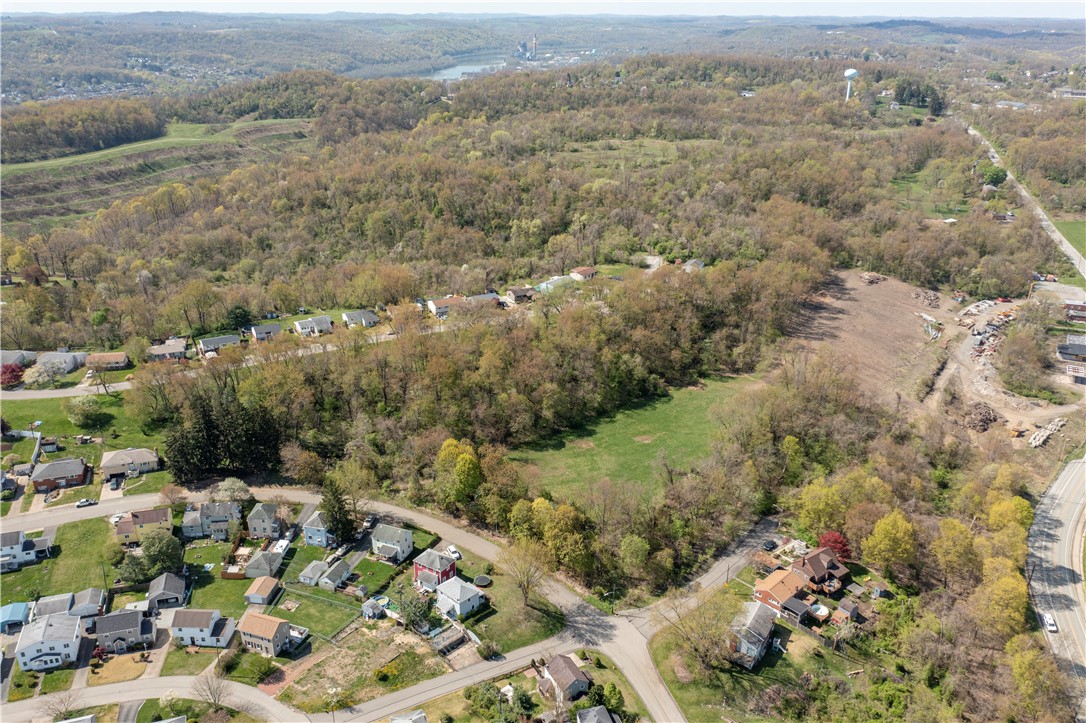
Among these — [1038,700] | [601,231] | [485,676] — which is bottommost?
[485,676]

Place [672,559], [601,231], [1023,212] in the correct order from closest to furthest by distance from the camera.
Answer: [672,559], [601,231], [1023,212]

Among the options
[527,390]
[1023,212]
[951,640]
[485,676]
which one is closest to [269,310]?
[527,390]

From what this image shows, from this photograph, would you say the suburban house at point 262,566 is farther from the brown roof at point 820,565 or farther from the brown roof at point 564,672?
the brown roof at point 820,565

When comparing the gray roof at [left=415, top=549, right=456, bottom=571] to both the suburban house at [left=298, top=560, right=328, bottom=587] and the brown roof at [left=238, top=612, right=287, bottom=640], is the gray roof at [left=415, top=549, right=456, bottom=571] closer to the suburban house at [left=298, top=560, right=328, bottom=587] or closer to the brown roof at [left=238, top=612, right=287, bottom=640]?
the suburban house at [left=298, top=560, right=328, bottom=587]

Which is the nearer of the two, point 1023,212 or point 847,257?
point 847,257

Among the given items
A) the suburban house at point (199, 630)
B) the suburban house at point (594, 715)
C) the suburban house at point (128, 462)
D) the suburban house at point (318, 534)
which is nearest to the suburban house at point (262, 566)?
the suburban house at point (318, 534)

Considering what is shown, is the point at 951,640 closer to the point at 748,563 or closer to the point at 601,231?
the point at 748,563

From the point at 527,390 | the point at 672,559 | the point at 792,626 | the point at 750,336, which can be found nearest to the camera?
the point at 792,626
